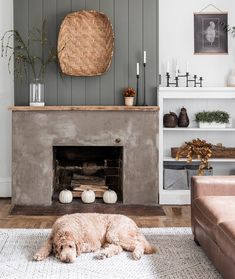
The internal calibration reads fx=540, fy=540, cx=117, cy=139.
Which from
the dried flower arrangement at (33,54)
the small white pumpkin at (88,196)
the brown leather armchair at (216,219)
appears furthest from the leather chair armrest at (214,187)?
the dried flower arrangement at (33,54)

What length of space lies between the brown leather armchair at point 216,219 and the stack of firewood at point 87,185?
187 cm

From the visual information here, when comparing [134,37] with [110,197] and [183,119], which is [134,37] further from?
[110,197]

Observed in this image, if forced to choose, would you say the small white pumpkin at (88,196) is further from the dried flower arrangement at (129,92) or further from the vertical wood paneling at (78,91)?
the dried flower arrangement at (129,92)

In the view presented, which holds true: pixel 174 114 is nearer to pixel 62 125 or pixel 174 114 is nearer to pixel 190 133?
pixel 190 133

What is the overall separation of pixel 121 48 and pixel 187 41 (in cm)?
84

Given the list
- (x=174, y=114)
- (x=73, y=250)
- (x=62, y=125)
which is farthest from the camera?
(x=174, y=114)

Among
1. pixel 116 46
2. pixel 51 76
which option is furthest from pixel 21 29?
pixel 116 46

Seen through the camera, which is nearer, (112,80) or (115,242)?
(115,242)

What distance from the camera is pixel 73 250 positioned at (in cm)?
369

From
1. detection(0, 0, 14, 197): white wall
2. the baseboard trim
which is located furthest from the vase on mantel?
the baseboard trim

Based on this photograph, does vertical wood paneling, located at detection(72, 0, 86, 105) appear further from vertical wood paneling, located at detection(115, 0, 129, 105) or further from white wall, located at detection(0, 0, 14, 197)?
white wall, located at detection(0, 0, 14, 197)

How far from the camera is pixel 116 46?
18.9ft

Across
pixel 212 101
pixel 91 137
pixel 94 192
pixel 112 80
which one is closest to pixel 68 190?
pixel 94 192

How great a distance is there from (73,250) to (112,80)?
8.26 feet
